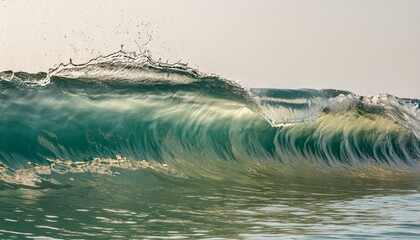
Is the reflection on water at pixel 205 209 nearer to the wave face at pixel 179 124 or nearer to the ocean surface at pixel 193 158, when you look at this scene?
the ocean surface at pixel 193 158

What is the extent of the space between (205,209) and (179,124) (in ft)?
17.4

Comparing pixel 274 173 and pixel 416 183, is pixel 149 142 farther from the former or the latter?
pixel 416 183

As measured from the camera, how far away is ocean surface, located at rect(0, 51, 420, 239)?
7543 millimetres

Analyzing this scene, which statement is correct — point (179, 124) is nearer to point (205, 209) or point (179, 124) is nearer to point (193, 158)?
point (193, 158)

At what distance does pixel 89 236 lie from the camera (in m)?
6.81

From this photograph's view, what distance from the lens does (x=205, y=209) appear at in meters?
8.49

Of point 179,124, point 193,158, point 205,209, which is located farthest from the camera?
point 179,124

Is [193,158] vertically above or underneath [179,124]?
underneath

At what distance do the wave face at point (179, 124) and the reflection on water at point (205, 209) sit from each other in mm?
1140

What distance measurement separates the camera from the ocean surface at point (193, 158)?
7.54 m

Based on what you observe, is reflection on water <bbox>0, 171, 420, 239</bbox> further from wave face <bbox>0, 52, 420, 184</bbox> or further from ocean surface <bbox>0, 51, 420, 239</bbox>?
wave face <bbox>0, 52, 420, 184</bbox>

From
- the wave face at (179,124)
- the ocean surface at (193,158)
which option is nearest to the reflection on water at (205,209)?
the ocean surface at (193,158)

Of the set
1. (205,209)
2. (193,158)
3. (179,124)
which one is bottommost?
(205,209)

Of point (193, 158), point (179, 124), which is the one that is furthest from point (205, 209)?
point (179, 124)
